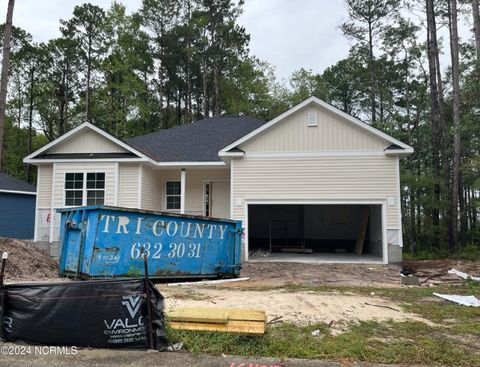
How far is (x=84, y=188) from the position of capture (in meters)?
14.1

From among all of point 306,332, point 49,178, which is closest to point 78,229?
point 306,332

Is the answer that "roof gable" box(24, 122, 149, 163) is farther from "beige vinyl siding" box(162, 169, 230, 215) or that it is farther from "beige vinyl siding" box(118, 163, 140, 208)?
"beige vinyl siding" box(162, 169, 230, 215)

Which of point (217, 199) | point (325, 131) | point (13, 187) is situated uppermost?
point (325, 131)

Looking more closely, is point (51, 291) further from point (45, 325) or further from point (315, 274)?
point (315, 274)

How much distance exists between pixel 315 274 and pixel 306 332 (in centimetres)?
608

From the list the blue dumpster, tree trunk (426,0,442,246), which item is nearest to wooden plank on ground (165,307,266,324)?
the blue dumpster

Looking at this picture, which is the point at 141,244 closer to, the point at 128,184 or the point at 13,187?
the point at 128,184

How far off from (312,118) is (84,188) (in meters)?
8.90

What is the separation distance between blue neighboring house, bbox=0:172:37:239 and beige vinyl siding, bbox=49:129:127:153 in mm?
10585

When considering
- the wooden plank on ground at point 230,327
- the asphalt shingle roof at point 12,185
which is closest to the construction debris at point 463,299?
the wooden plank on ground at point 230,327

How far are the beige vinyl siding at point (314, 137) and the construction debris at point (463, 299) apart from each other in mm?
6651

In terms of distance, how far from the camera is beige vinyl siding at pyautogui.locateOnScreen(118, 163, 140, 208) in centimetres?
1405

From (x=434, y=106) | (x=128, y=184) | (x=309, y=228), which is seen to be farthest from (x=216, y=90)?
(x=128, y=184)

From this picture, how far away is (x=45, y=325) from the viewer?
448cm
